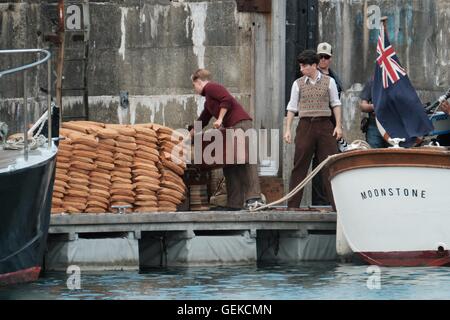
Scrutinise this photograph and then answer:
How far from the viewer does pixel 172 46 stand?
75.8ft

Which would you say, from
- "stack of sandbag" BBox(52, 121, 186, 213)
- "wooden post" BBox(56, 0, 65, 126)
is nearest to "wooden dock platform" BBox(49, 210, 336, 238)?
"stack of sandbag" BBox(52, 121, 186, 213)

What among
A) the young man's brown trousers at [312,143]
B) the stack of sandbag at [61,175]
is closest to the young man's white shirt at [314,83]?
the young man's brown trousers at [312,143]

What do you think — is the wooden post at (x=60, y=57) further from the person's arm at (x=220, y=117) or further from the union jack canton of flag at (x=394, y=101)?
the union jack canton of flag at (x=394, y=101)

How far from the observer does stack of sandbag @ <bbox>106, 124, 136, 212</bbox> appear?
19.8 metres

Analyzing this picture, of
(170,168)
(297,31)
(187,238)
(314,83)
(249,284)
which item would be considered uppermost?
(297,31)

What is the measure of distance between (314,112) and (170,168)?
1716mm

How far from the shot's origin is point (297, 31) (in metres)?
22.3

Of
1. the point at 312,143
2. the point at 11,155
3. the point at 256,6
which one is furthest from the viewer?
the point at 256,6

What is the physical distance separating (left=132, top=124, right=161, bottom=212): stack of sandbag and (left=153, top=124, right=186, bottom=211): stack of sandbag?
7 centimetres

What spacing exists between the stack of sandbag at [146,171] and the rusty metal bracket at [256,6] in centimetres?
322

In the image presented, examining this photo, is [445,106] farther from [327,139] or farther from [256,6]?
[256,6]

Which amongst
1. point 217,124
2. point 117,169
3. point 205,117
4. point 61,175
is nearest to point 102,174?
point 117,169

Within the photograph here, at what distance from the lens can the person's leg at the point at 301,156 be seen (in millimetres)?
20188
